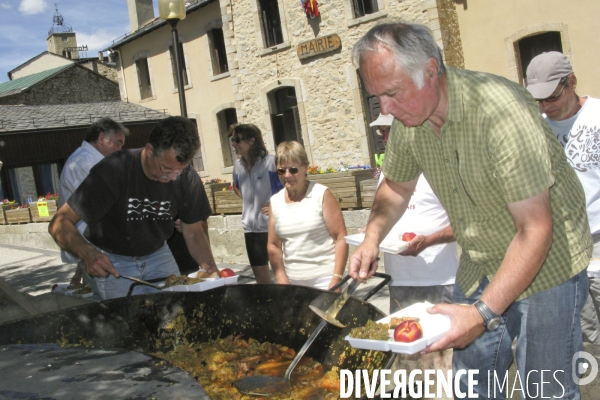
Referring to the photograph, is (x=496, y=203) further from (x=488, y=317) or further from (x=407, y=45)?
(x=407, y=45)

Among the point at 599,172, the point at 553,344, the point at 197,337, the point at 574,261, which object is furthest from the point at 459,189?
the point at 197,337

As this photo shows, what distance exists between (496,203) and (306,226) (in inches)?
81.4

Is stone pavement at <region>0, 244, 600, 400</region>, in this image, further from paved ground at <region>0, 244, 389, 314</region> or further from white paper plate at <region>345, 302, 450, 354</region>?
white paper plate at <region>345, 302, 450, 354</region>

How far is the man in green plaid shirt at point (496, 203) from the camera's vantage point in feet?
6.16

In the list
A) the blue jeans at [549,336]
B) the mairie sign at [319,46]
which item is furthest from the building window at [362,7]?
the blue jeans at [549,336]

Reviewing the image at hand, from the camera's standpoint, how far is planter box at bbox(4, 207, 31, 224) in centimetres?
1501

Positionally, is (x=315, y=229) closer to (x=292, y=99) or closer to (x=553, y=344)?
(x=553, y=344)

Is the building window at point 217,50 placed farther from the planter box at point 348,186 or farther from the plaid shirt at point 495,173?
the plaid shirt at point 495,173

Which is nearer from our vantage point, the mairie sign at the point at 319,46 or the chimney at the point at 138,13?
the mairie sign at the point at 319,46

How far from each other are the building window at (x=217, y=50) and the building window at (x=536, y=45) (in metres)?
10.7

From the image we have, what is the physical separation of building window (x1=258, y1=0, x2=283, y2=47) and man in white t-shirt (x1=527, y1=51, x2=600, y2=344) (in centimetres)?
1438

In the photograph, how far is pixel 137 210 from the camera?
375 centimetres

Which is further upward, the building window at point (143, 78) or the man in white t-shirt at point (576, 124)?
the building window at point (143, 78)

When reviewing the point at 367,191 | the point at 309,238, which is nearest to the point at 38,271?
the point at 367,191
